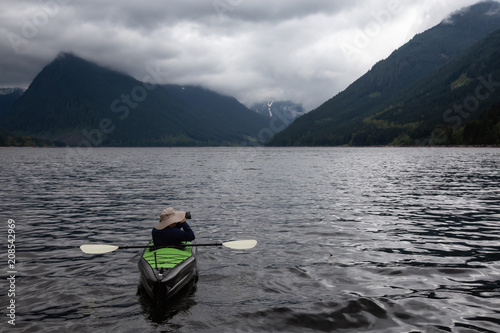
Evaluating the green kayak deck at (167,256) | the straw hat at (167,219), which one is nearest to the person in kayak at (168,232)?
the straw hat at (167,219)

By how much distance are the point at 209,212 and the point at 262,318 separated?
16649mm

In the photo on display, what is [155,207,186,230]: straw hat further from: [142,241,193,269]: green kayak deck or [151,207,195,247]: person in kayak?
[142,241,193,269]: green kayak deck

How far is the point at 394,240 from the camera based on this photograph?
17.6 metres

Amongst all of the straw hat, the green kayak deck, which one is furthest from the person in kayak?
the green kayak deck

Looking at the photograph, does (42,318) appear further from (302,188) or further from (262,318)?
(302,188)

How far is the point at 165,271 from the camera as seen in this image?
10.5 m

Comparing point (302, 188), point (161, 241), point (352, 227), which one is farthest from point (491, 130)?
point (161, 241)

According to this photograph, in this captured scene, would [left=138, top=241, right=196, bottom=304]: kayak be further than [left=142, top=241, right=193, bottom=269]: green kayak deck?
No

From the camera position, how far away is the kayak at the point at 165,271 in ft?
33.2

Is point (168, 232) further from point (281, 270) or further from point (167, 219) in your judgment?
point (281, 270)

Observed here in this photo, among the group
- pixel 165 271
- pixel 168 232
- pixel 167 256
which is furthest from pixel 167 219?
pixel 165 271

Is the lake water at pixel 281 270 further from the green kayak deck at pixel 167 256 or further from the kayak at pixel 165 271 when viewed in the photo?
the green kayak deck at pixel 167 256

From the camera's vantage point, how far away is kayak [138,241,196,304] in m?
10.1

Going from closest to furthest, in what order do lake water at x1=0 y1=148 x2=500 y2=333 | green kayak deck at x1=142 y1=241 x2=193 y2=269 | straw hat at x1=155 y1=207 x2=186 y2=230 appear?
lake water at x1=0 y1=148 x2=500 y2=333 → green kayak deck at x1=142 y1=241 x2=193 y2=269 → straw hat at x1=155 y1=207 x2=186 y2=230
